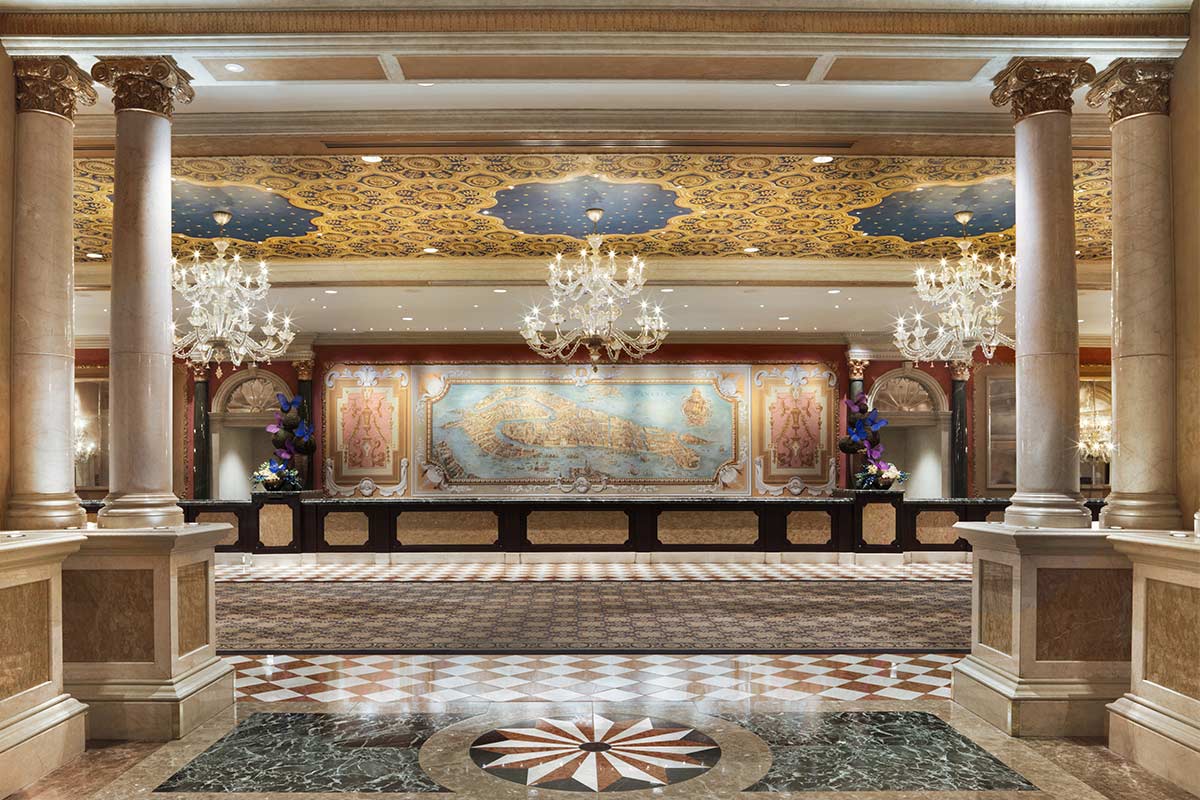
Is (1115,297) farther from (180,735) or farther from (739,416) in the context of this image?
(739,416)

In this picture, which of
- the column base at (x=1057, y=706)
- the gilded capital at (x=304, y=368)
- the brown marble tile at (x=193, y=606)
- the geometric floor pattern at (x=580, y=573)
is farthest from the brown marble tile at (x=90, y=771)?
the gilded capital at (x=304, y=368)

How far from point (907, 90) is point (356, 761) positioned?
5407 mm

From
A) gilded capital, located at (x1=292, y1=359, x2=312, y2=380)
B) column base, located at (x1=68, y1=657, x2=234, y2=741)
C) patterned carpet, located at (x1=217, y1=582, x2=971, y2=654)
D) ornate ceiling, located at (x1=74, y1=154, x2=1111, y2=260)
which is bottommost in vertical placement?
patterned carpet, located at (x1=217, y1=582, x2=971, y2=654)

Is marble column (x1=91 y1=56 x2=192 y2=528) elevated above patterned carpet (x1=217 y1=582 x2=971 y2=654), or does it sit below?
above

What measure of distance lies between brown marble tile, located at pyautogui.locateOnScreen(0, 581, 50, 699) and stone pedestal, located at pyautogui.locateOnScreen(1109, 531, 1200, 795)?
16.7 feet

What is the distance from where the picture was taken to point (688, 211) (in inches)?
376

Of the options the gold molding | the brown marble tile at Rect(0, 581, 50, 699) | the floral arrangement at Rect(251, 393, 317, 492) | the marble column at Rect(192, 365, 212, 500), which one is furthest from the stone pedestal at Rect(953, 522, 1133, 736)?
the marble column at Rect(192, 365, 212, 500)

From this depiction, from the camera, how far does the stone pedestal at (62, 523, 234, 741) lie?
480cm

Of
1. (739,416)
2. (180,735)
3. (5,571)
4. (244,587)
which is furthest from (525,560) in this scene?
(5,571)

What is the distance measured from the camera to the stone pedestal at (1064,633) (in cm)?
475

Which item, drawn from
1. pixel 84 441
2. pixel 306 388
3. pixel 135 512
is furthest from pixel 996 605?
pixel 84 441

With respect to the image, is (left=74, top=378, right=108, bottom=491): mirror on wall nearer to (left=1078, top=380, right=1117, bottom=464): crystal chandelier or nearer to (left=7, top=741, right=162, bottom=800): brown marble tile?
(left=7, top=741, right=162, bottom=800): brown marble tile

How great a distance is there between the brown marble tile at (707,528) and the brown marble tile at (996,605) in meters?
7.86

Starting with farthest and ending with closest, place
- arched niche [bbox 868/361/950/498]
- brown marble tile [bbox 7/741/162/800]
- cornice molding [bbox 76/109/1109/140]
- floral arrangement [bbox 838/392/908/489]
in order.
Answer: arched niche [bbox 868/361/950/498], floral arrangement [bbox 838/392/908/489], cornice molding [bbox 76/109/1109/140], brown marble tile [bbox 7/741/162/800]
